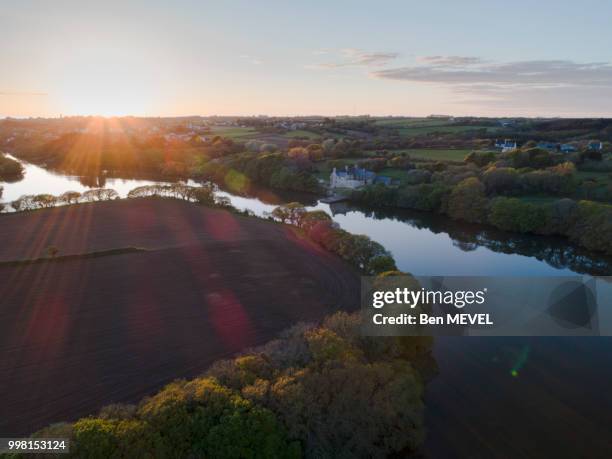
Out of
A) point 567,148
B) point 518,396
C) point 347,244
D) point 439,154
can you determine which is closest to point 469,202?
point 347,244

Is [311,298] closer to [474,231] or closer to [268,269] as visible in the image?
[268,269]

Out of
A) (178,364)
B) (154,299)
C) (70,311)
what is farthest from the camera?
(154,299)

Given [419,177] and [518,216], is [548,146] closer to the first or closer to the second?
[419,177]

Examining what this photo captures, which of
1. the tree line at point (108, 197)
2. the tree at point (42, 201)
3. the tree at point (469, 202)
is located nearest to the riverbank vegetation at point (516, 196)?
the tree at point (469, 202)

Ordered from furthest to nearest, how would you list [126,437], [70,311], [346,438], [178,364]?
[70,311], [178,364], [346,438], [126,437]

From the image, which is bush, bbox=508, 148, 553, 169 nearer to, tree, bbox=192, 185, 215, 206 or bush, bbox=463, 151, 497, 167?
bush, bbox=463, 151, 497, 167

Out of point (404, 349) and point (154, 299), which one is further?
point (154, 299)

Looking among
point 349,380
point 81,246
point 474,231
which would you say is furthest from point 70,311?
point 474,231

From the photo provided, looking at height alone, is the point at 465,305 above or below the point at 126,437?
below

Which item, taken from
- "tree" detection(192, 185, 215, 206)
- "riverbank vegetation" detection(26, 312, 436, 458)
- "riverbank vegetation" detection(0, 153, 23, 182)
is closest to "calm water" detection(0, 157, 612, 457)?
"riverbank vegetation" detection(26, 312, 436, 458)
